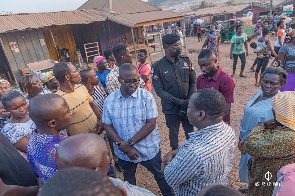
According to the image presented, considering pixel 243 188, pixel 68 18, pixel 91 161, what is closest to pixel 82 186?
pixel 91 161

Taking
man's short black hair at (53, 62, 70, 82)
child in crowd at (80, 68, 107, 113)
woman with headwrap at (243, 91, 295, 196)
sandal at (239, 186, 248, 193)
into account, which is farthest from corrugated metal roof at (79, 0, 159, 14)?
woman with headwrap at (243, 91, 295, 196)

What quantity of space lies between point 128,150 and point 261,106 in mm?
1537

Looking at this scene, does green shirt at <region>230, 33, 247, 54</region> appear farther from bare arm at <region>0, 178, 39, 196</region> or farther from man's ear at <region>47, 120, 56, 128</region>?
bare arm at <region>0, 178, 39, 196</region>

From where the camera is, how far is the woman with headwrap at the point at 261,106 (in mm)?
2252

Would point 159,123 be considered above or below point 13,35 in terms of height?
below

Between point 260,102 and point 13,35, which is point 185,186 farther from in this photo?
point 13,35

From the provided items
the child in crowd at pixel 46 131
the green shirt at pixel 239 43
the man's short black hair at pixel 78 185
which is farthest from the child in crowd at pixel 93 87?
the green shirt at pixel 239 43

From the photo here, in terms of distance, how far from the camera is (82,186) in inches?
29.0

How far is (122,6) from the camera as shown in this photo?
1309 cm

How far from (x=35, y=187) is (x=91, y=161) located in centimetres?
83

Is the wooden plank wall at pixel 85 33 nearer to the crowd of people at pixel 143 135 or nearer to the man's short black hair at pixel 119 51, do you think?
the man's short black hair at pixel 119 51

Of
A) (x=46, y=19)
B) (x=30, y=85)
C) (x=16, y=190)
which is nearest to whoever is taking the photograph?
(x=16, y=190)

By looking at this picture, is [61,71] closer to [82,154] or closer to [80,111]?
[80,111]

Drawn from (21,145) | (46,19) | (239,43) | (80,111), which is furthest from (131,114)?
(46,19)
